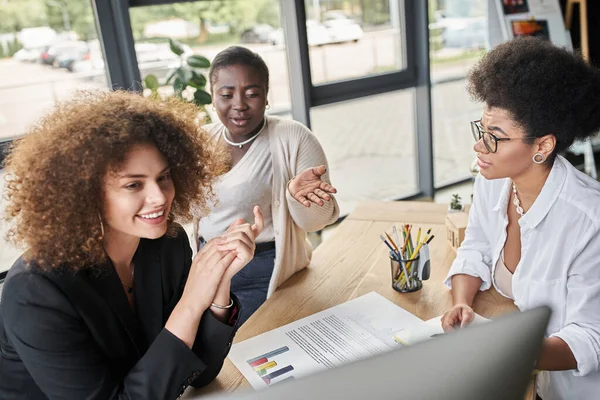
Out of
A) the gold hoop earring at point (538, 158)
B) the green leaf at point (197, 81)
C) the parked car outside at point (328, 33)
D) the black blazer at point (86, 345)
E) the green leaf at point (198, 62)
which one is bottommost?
the black blazer at point (86, 345)

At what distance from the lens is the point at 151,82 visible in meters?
2.61

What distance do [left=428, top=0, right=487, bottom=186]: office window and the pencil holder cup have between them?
2.58m

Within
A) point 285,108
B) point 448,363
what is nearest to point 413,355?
point 448,363

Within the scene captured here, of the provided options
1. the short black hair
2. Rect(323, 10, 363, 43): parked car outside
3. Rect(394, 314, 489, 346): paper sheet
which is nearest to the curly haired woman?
Rect(394, 314, 489, 346): paper sheet

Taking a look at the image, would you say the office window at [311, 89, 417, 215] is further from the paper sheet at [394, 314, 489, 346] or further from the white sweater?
the paper sheet at [394, 314, 489, 346]

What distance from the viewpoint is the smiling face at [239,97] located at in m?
1.97

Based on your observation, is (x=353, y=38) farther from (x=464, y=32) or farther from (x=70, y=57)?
(x=70, y=57)

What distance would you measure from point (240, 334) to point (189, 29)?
212 cm

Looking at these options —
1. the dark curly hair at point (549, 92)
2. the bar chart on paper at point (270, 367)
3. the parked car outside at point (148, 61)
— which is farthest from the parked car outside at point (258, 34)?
the bar chart on paper at point (270, 367)

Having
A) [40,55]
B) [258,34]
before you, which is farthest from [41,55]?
[258,34]

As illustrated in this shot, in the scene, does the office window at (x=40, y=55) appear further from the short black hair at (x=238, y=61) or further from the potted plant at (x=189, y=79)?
the short black hair at (x=238, y=61)

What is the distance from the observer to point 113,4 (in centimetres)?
262

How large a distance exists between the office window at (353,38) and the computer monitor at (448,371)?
298 cm

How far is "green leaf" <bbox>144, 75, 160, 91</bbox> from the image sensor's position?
8.51 feet
